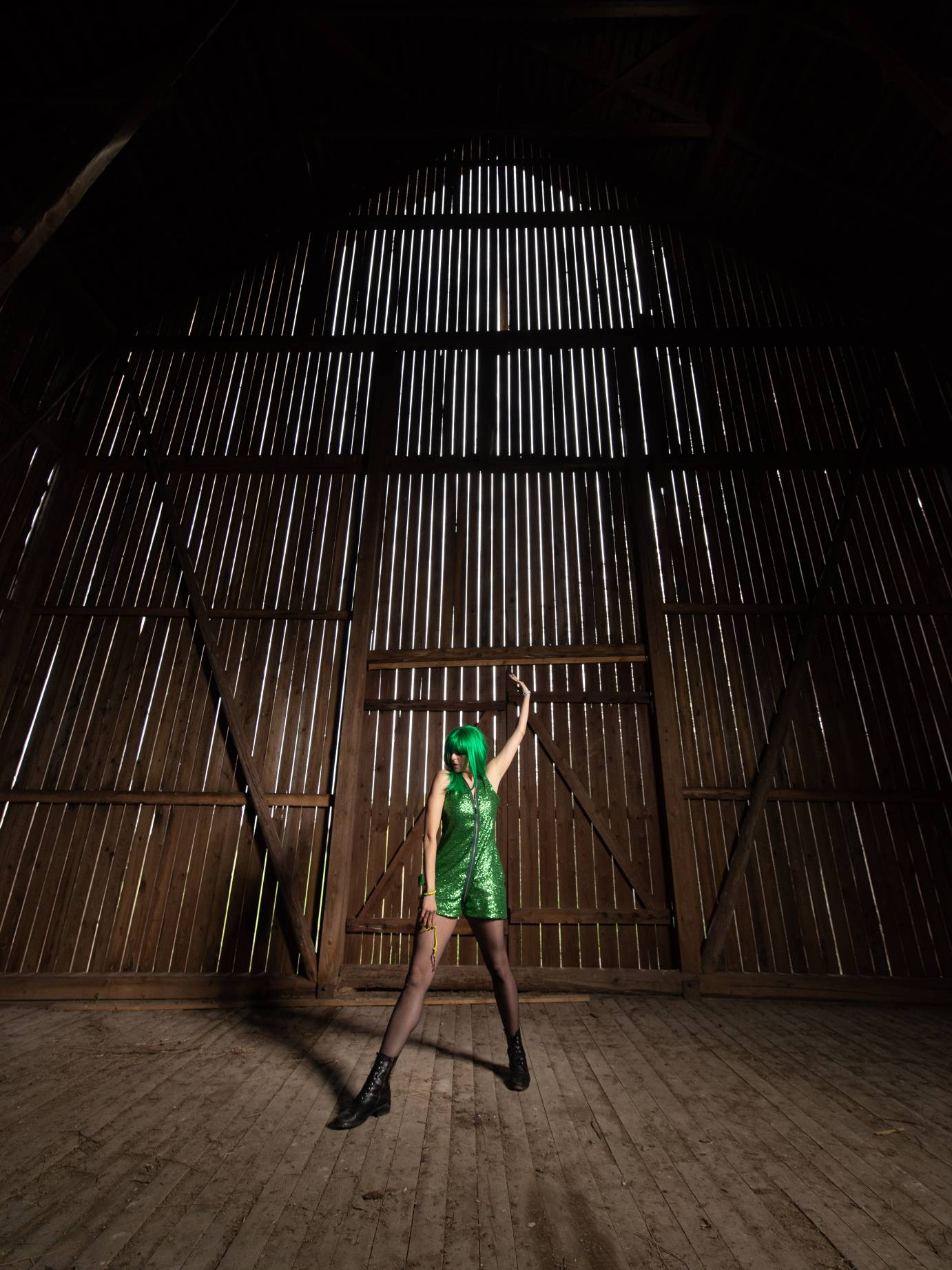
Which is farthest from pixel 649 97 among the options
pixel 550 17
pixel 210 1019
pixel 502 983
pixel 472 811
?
pixel 210 1019

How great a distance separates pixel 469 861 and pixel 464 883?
3.5 inches

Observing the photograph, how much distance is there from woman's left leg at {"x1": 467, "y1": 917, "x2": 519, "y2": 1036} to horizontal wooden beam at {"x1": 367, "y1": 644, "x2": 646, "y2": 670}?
9.05 ft

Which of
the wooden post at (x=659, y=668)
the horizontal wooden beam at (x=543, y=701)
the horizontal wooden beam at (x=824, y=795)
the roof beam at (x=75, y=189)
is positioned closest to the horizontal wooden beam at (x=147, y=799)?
the horizontal wooden beam at (x=543, y=701)

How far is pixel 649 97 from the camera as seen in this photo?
5.79m

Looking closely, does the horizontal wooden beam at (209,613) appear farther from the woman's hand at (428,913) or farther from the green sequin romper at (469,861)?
the woman's hand at (428,913)

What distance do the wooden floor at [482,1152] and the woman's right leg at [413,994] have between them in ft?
0.92

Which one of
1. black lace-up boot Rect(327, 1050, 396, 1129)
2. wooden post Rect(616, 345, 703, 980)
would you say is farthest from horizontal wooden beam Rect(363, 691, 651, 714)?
black lace-up boot Rect(327, 1050, 396, 1129)

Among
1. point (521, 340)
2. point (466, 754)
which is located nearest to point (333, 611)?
point (466, 754)

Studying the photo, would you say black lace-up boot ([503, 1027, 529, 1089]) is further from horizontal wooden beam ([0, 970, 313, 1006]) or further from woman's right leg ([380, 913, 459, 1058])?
horizontal wooden beam ([0, 970, 313, 1006])

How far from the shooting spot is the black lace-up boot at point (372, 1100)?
2115 millimetres

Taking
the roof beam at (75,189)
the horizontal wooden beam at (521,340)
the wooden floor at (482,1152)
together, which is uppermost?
the horizontal wooden beam at (521,340)

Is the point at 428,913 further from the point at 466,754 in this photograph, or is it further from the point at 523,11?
the point at 523,11

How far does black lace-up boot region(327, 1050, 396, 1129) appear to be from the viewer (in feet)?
6.94

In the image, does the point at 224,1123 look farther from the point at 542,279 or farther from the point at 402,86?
the point at 402,86
